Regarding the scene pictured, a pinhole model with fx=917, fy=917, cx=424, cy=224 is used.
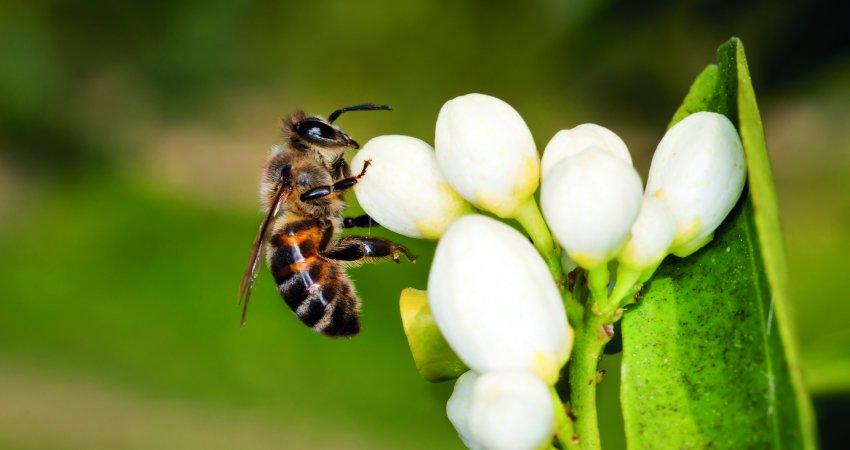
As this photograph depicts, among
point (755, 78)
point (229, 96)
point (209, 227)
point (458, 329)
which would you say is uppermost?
point (229, 96)

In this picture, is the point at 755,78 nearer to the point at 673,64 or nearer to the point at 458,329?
the point at 673,64

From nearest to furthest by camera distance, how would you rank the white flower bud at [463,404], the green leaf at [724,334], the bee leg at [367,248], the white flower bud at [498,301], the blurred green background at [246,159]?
the green leaf at [724,334] → the white flower bud at [498,301] → the white flower bud at [463,404] → the bee leg at [367,248] → the blurred green background at [246,159]

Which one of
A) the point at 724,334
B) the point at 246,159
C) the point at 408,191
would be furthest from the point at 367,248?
the point at 246,159

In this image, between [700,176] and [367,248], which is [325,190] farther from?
[700,176]

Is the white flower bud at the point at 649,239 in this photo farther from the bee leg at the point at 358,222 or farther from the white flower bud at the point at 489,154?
the bee leg at the point at 358,222

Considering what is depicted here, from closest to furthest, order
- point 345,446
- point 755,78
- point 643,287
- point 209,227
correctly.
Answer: point 643,287, point 345,446, point 755,78, point 209,227

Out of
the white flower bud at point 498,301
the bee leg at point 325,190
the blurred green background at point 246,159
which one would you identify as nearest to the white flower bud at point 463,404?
the white flower bud at point 498,301

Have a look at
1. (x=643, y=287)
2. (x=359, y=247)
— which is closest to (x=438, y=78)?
(x=359, y=247)
